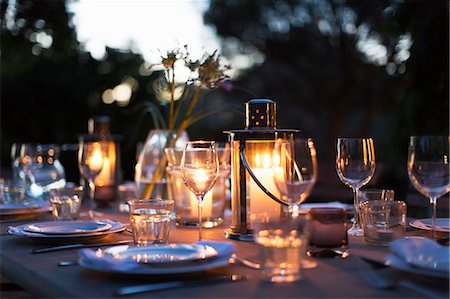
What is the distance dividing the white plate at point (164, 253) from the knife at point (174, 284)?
0.25 feet

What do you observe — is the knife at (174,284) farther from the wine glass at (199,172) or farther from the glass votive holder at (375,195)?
the glass votive holder at (375,195)

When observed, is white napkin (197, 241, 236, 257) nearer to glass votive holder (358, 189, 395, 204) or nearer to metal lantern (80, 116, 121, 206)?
glass votive holder (358, 189, 395, 204)

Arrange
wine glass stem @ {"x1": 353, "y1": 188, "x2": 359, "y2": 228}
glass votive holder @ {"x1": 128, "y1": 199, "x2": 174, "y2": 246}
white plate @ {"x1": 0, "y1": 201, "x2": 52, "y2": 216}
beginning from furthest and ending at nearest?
white plate @ {"x1": 0, "y1": 201, "x2": 52, "y2": 216}
wine glass stem @ {"x1": 353, "y1": 188, "x2": 359, "y2": 228}
glass votive holder @ {"x1": 128, "y1": 199, "x2": 174, "y2": 246}

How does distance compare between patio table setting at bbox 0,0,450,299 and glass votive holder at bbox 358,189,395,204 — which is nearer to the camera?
patio table setting at bbox 0,0,450,299

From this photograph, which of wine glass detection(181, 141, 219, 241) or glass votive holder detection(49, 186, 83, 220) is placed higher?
wine glass detection(181, 141, 219, 241)

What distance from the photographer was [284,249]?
3.47 ft

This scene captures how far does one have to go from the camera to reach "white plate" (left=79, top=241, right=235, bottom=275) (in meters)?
1.03

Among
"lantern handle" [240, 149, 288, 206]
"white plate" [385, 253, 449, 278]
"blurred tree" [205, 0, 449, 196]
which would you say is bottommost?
"white plate" [385, 253, 449, 278]

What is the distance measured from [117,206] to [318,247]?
1.19 m

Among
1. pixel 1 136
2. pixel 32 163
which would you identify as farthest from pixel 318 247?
pixel 1 136

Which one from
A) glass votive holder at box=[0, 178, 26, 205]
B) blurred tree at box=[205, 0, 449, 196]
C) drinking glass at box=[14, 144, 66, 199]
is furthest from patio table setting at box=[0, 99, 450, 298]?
blurred tree at box=[205, 0, 449, 196]

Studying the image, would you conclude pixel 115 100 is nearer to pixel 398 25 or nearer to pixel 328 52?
pixel 398 25

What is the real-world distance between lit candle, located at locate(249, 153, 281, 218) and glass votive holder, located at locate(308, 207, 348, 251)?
0.28m

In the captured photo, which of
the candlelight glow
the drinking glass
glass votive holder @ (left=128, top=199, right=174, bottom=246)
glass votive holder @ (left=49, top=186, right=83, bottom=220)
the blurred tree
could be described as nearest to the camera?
glass votive holder @ (left=128, top=199, right=174, bottom=246)
